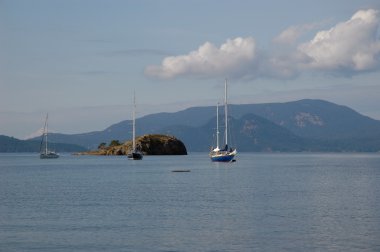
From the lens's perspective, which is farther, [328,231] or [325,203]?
[325,203]

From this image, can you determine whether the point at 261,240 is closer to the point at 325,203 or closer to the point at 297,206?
the point at 297,206

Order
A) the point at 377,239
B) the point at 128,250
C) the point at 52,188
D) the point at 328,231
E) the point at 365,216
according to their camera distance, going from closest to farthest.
A: the point at 128,250, the point at 377,239, the point at 328,231, the point at 365,216, the point at 52,188

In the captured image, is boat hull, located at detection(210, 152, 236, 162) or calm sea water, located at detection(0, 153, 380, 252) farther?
boat hull, located at detection(210, 152, 236, 162)

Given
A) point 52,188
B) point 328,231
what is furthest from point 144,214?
point 52,188

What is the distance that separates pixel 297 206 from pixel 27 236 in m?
31.0

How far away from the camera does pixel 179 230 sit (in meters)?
49.7

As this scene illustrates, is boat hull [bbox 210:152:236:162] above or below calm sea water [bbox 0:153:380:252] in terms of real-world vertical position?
above

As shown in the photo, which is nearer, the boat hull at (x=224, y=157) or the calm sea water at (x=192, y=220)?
the calm sea water at (x=192, y=220)

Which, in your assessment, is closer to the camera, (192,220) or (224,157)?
(192,220)

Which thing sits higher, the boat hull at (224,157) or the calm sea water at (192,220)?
the boat hull at (224,157)

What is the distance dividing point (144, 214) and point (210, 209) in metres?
7.52

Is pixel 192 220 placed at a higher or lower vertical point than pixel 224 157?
lower

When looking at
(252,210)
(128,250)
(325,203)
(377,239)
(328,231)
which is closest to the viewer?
(128,250)

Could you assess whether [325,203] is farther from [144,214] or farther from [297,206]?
[144,214]
